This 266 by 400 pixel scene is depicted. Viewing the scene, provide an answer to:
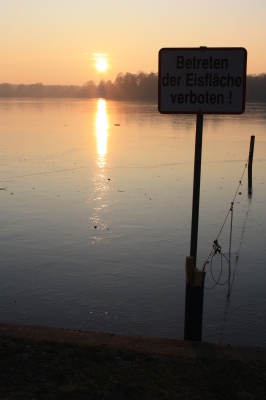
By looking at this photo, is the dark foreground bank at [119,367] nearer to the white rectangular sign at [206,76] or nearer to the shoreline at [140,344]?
the shoreline at [140,344]

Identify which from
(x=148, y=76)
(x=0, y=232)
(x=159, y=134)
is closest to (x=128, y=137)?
(x=159, y=134)

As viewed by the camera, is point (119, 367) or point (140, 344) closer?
point (119, 367)

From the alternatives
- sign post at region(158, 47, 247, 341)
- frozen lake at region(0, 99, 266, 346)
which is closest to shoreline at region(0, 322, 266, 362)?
frozen lake at region(0, 99, 266, 346)

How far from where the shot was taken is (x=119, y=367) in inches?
173

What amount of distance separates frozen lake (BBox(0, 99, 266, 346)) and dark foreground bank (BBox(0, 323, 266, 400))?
1.99 metres

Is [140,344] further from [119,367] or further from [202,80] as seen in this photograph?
[202,80]

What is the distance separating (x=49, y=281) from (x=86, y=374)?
4.34m

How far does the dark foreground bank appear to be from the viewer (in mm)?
4043

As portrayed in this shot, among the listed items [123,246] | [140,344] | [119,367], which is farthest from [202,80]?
[123,246]

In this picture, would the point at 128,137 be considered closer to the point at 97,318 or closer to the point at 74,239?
the point at 74,239

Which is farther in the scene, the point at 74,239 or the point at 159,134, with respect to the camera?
the point at 159,134

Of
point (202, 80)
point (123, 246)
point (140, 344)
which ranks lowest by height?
point (123, 246)

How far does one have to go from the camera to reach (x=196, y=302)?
5.18 m

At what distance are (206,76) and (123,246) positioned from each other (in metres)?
5.88
